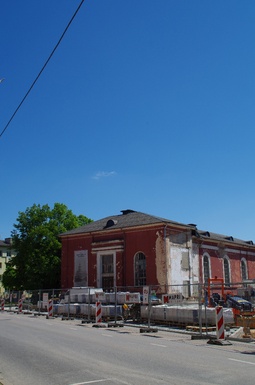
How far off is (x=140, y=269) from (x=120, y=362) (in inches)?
1094

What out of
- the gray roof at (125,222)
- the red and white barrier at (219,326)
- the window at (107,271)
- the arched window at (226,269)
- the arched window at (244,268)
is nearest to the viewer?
the red and white barrier at (219,326)

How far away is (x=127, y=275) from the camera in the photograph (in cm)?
3803

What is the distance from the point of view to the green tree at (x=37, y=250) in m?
48.2

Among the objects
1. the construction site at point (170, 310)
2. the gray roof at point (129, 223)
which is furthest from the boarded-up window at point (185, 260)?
the construction site at point (170, 310)

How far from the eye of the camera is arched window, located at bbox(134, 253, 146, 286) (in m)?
37.1

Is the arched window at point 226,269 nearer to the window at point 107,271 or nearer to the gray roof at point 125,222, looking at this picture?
the gray roof at point 125,222

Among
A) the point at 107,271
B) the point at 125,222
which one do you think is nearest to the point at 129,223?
the point at 125,222

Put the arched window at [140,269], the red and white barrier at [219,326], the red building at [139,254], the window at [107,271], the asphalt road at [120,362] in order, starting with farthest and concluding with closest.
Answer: the window at [107,271]
the arched window at [140,269]
the red building at [139,254]
the red and white barrier at [219,326]
the asphalt road at [120,362]

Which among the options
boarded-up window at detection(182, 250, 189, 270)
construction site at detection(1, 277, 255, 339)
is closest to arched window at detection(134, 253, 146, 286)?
boarded-up window at detection(182, 250, 189, 270)

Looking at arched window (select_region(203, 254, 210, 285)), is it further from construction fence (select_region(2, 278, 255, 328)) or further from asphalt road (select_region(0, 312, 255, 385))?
asphalt road (select_region(0, 312, 255, 385))

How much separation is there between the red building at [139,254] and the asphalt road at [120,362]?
2031cm

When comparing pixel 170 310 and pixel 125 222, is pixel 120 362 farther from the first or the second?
pixel 125 222

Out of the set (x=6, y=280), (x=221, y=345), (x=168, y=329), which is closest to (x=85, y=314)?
(x=168, y=329)

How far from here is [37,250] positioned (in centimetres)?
4897
